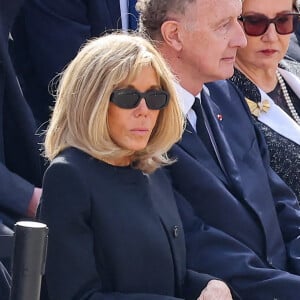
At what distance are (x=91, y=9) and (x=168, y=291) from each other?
1483 millimetres

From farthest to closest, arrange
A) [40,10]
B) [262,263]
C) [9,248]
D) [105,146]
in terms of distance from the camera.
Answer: [40,10] < [262,263] < [105,146] < [9,248]

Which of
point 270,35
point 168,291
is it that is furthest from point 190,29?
point 168,291

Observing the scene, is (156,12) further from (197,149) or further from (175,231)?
(175,231)

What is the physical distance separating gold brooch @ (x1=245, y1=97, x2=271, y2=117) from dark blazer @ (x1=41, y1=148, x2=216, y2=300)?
102 centimetres

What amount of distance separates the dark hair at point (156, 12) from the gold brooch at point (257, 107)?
55 cm

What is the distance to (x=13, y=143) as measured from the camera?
3.86 meters

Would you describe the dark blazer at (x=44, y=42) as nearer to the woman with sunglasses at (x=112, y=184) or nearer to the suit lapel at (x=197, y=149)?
the suit lapel at (x=197, y=149)

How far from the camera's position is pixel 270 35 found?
420 cm

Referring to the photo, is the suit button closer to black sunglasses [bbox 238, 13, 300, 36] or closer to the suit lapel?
the suit lapel

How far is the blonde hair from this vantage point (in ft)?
9.79

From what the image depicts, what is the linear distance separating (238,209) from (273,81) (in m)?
0.93

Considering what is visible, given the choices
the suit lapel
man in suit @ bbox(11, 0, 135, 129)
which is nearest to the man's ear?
the suit lapel

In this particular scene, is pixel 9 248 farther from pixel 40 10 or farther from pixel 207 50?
pixel 40 10

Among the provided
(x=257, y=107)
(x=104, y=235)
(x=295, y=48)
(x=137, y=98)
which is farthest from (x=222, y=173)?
(x=295, y=48)
